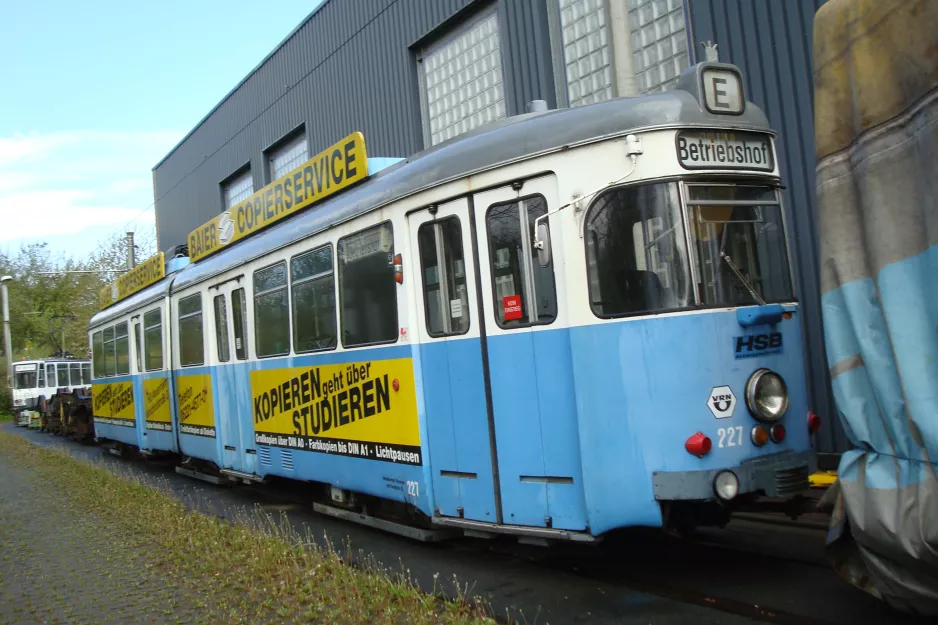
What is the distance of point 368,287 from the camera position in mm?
7418

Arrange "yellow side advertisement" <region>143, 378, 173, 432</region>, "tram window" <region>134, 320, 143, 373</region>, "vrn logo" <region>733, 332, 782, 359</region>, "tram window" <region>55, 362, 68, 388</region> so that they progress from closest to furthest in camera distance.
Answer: "vrn logo" <region>733, 332, 782, 359</region> < "yellow side advertisement" <region>143, 378, 173, 432</region> < "tram window" <region>134, 320, 143, 373</region> < "tram window" <region>55, 362, 68, 388</region>

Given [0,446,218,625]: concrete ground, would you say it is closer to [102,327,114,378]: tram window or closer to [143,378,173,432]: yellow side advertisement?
[143,378,173,432]: yellow side advertisement

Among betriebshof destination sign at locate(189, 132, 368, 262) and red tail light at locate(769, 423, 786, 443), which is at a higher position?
betriebshof destination sign at locate(189, 132, 368, 262)

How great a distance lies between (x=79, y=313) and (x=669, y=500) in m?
40.5

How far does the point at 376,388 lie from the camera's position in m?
7.35

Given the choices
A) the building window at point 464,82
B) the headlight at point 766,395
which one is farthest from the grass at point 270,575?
the building window at point 464,82

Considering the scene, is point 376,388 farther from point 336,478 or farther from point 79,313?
point 79,313

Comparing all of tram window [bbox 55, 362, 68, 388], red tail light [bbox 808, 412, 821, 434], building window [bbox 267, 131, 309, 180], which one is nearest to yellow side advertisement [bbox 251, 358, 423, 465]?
red tail light [bbox 808, 412, 821, 434]

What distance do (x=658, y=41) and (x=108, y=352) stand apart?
483 inches

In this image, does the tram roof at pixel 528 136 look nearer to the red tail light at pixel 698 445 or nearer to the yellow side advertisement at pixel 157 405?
the red tail light at pixel 698 445

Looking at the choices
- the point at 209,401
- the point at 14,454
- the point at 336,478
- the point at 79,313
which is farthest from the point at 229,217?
the point at 79,313

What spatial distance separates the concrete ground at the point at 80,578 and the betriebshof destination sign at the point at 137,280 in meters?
5.17

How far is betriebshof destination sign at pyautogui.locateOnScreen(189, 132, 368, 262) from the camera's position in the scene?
827cm

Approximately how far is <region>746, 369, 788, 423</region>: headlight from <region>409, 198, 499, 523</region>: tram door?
179cm
